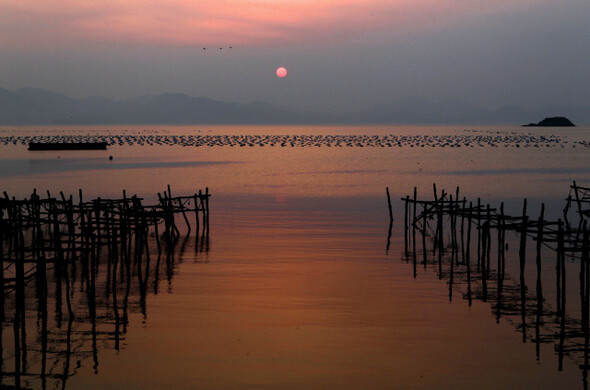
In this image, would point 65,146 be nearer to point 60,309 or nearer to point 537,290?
point 60,309

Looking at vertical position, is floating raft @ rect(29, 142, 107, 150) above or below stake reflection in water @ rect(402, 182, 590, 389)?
above

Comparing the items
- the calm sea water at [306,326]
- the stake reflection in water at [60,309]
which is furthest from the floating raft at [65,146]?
the stake reflection in water at [60,309]

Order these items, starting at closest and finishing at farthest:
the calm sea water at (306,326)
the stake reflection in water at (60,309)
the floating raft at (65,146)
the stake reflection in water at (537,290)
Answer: the calm sea water at (306,326) → the stake reflection in water at (60,309) → the stake reflection in water at (537,290) → the floating raft at (65,146)

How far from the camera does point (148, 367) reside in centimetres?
1399

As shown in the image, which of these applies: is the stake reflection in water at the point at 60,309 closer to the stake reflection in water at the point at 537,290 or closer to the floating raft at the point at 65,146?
the stake reflection in water at the point at 537,290

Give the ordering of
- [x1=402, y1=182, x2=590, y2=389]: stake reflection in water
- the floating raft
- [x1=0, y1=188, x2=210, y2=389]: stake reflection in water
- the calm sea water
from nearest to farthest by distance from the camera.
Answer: the calm sea water → [x1=0, y1=188, x2=210, y2=389]: stake reflection in water → [x1=402, y1=182, x2=590, y2=389]: stake reflection in water → the floating raft

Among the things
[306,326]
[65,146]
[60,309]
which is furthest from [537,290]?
[65,146]

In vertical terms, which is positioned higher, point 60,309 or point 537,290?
point 537,290

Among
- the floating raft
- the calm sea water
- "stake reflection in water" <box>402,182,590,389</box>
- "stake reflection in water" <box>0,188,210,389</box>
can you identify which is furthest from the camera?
the floating raft

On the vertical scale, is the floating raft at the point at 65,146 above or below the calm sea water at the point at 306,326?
above

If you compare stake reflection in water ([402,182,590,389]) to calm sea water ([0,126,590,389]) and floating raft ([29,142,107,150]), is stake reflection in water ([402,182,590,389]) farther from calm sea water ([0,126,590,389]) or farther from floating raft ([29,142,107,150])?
floating raft ([29,142,107,150])

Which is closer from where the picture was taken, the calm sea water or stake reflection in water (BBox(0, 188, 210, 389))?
the calm sea water

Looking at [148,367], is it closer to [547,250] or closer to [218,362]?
[218,362]

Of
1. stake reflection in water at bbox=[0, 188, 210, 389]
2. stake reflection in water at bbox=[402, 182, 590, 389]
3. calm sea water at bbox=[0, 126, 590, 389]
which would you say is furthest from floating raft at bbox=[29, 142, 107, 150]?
stake reflection in water at bbox=[402, 182, 590, 389]
